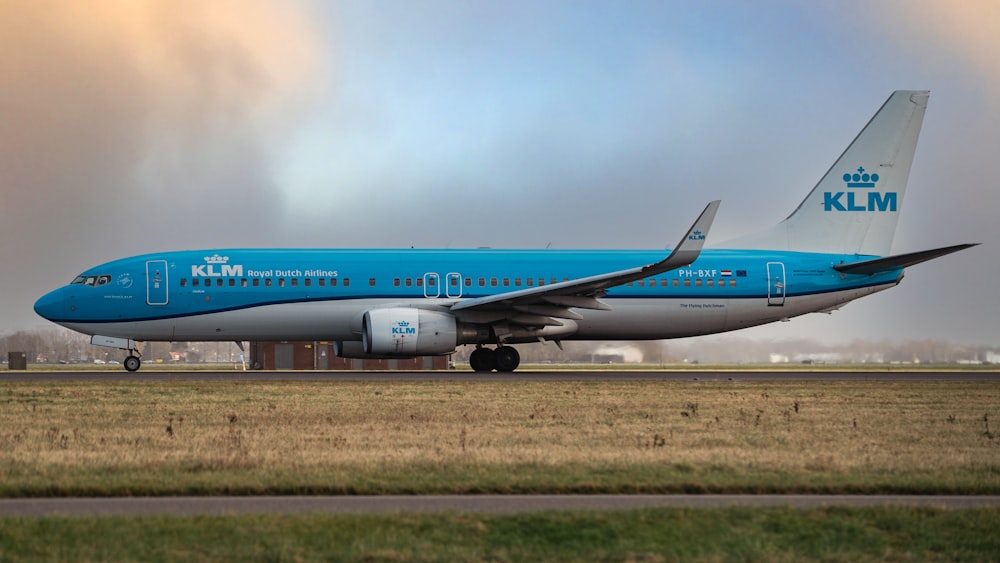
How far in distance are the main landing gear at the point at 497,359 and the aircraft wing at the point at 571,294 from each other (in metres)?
1.76

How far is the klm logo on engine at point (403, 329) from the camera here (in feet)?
111

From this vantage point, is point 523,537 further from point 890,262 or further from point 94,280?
point 890,262

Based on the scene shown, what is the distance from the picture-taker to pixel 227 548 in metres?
9.14

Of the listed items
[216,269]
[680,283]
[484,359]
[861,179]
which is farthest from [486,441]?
[861,179]

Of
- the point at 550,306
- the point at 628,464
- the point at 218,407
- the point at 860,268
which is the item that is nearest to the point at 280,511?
the point at 628,464

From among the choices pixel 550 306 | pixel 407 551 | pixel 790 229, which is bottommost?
pixel 407 551

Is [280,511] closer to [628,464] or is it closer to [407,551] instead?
[407,551]

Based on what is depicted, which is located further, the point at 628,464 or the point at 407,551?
the point at 628,464

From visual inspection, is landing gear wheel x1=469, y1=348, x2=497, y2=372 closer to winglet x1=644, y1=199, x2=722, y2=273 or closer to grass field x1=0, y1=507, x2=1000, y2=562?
winglet x1=644, y1=199, x2=722, y2=273

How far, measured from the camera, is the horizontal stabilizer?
117 feet

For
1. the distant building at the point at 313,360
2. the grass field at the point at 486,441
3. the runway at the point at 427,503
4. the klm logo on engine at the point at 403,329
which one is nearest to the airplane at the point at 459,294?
the klm logo on engine at the point at 403,329

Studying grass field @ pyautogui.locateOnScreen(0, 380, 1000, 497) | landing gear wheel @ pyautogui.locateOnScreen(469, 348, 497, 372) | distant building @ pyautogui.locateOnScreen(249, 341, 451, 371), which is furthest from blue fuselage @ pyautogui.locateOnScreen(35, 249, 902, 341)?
distant building @ pyautogui.locateOnScreen(249, 341, 451, 371)

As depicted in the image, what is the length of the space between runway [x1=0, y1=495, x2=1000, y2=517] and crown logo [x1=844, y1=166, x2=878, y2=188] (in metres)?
30.8

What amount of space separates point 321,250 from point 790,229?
16.3 m
